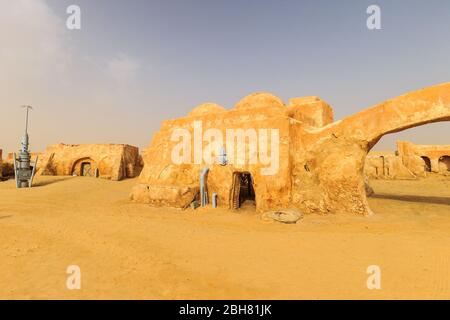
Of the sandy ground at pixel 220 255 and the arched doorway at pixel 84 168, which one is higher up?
the arched doorway at pixel 84 168

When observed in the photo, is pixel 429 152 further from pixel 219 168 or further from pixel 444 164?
pixel 219 168

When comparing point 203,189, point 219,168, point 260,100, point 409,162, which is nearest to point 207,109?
point 260,100

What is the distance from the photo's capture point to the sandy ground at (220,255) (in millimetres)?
3644

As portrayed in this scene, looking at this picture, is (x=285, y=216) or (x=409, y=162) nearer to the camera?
(x=285, y=216)

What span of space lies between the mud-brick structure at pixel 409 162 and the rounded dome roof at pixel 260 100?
55.4ft

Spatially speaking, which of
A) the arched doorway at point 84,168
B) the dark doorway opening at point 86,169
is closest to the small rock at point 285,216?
the arched doorway at point 84,168

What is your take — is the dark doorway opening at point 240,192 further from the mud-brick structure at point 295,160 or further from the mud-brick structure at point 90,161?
the mud-brick structure at point 90,161

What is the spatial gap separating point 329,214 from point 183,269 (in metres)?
5.97

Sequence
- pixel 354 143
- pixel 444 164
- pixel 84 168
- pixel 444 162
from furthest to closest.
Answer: pixel 444 162
pixel 444 164
pixel 84 168
pixel 354 143

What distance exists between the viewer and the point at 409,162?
2652 centimetres

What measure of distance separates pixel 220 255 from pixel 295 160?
5565 millimetres

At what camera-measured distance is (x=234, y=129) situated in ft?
35.8
